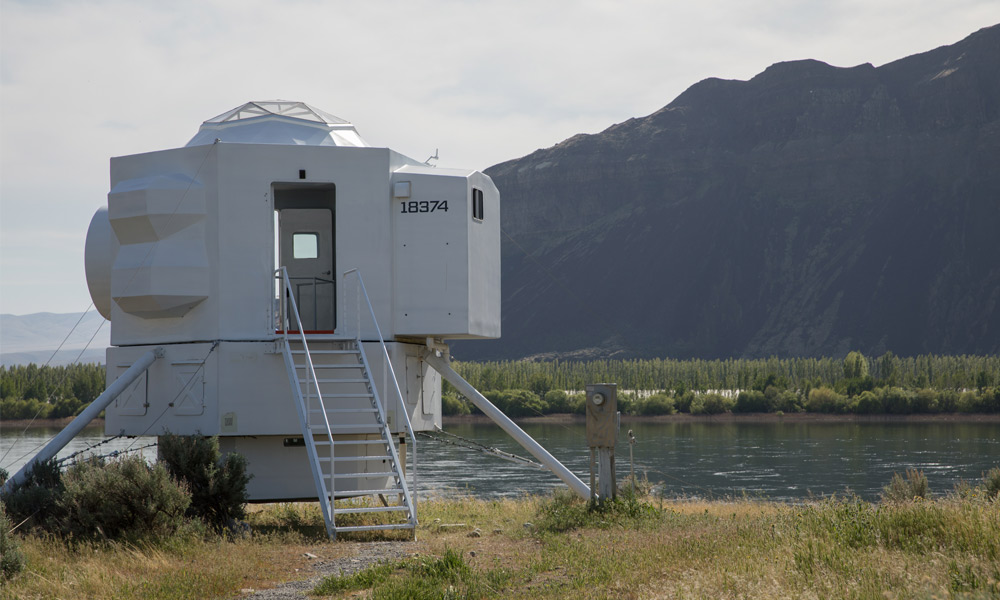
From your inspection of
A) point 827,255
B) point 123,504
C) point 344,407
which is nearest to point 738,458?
point 344,407

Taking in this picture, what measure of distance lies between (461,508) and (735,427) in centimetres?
5191

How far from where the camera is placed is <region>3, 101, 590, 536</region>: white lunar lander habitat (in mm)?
14484

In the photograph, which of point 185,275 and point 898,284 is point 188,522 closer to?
point 185,275

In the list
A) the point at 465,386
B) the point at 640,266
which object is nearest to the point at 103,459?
the point at 465,386

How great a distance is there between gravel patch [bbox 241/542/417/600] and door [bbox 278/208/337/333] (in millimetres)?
6779

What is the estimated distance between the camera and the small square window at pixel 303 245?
1769cm

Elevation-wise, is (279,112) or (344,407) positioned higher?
(279,112)

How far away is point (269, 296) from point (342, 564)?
5.59 meters

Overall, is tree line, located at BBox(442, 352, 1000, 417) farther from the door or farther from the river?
the door

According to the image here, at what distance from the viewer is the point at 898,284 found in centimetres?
16375

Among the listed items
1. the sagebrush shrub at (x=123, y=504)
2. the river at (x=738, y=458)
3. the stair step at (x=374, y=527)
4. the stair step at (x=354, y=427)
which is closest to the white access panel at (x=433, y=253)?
the stair step at (x=354, y=427)

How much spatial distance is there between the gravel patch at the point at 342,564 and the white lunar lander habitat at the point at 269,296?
2.51m

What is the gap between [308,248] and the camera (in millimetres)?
Result: 17719

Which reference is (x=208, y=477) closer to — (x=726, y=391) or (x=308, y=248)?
(x=308, y=248)
